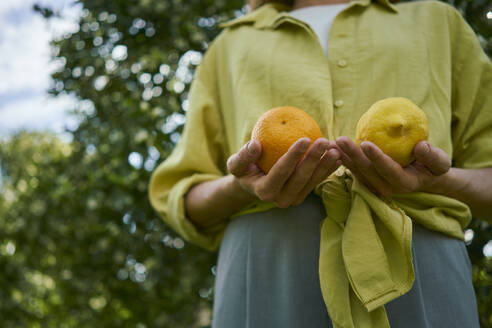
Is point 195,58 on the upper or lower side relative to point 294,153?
lower

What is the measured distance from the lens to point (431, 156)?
0.93m

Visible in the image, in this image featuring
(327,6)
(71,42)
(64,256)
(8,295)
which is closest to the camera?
(327,6)

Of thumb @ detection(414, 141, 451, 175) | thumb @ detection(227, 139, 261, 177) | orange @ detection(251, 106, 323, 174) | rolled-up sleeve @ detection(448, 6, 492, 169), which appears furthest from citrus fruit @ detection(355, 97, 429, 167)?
rolled-up sleeve @ detection(448, 6, 492, 169)

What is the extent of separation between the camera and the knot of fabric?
0.95m

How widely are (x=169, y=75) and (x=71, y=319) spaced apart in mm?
1910

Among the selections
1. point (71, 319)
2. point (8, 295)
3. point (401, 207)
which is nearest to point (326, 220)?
point (401, 207)

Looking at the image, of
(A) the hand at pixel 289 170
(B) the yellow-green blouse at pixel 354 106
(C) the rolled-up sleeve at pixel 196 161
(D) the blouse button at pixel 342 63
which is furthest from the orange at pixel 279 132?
(C) the rolled-up sleeve at pixel 196 161

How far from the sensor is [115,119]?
260 cm

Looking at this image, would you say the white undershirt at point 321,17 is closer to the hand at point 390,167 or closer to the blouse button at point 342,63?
the blouse button at point 342,63

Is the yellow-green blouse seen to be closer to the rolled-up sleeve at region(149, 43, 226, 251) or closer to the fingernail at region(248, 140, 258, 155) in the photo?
the rolled-up sleeve at region(149, 43, 226, 251)

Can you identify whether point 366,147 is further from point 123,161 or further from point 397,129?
point 123,161

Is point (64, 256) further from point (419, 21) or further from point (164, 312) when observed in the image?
point (419, 21)

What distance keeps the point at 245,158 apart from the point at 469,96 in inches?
26.3

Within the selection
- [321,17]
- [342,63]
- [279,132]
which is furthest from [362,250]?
[321,17]
